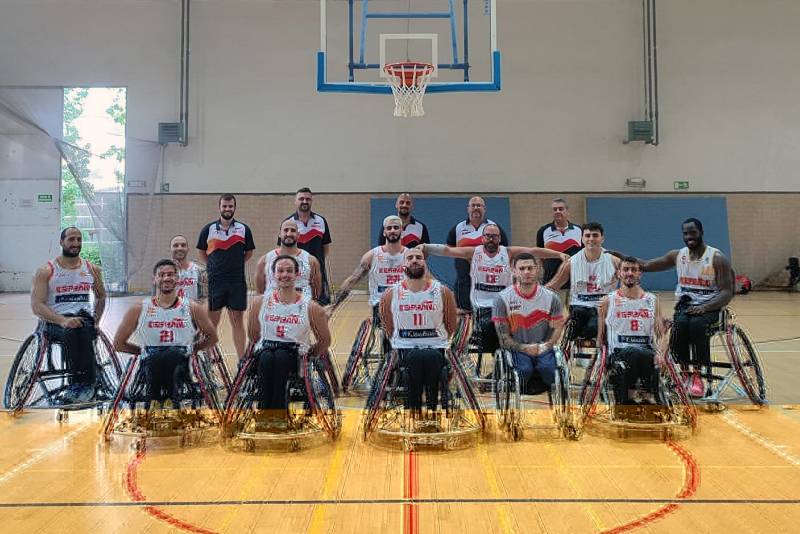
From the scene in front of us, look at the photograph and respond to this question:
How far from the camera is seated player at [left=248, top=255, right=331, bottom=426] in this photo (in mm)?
3922

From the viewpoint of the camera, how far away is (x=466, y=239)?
6.00 metres

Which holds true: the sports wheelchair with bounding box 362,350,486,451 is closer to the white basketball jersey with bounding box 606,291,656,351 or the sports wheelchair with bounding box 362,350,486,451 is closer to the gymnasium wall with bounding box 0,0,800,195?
the white basketball jersey with bounding box 606,291,656,351

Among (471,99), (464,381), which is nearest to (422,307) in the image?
(464,381)

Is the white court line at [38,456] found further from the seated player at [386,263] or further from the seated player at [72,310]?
the seated player at [386,263]

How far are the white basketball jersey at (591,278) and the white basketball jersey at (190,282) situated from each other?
111 inches

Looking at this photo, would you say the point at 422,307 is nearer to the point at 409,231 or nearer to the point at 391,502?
the point at 391,502

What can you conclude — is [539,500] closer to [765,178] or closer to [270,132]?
[270,132]

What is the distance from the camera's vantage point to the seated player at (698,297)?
188 inches

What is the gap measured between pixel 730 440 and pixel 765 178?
11.4m

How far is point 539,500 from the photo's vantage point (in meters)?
3.13

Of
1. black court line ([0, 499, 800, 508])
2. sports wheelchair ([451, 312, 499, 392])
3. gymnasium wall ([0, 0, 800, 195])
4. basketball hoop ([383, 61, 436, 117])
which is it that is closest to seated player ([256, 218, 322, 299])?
sports wheelchair ([451, 312, 499, 392])

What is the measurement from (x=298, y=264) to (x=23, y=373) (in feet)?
6.97

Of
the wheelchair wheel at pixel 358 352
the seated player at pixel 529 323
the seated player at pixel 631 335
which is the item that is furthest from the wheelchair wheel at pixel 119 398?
the seated player at pixel 631 335

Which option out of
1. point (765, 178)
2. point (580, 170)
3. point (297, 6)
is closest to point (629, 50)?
point (580, 170)
